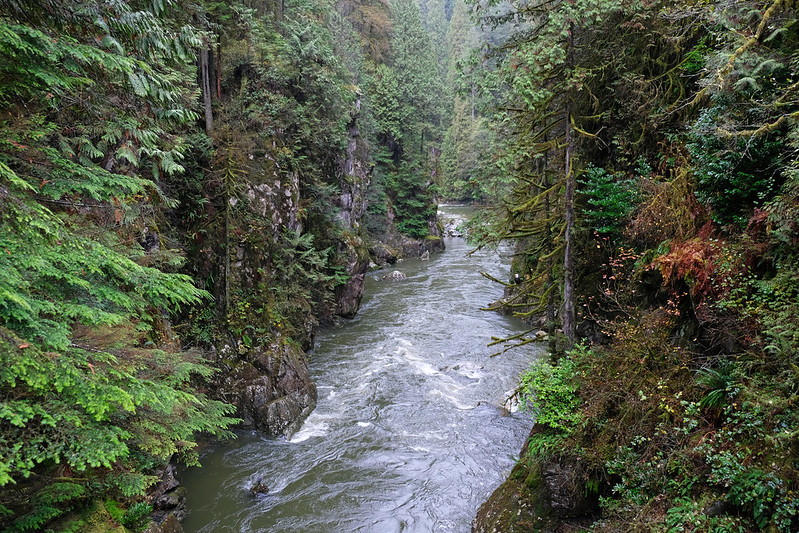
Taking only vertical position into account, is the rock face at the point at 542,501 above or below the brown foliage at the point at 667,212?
below

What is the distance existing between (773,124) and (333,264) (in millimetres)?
17379

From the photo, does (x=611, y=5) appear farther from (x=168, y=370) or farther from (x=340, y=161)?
(x=340, y=161)

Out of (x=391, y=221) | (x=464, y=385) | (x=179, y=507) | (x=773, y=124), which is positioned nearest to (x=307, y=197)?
(x=464, y=385)

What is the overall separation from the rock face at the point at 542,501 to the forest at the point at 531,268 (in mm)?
45

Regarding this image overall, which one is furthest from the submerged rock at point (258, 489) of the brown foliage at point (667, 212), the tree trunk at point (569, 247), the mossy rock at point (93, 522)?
the brown foliage at point (667, 212)

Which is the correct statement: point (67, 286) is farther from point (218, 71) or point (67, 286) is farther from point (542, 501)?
point (218, 71)

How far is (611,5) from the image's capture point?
7496 mm

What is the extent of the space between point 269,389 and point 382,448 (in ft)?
12.5

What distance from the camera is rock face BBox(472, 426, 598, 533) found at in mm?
6426

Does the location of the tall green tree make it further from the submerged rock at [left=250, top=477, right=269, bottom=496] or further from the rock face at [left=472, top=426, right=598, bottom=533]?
the rock face at [left=472, top=426, right=598, bottom=533]

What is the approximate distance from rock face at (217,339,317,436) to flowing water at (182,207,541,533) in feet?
1.35

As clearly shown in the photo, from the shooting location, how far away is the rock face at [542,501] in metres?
6.43

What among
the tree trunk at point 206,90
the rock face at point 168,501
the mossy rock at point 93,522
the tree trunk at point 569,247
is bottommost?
the rock face at point 168,501

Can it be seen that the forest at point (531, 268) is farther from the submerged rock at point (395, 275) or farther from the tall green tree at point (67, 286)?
the submerged rock at point (395, 275)
